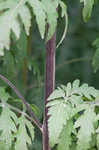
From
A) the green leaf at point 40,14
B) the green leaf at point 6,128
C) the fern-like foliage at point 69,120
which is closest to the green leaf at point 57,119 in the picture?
the fern-like foliage at point 69,120

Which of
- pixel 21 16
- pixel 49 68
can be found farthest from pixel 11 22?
pixel 49 68

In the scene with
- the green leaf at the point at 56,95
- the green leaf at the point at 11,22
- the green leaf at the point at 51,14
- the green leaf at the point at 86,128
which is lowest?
the green leaf at the point at 86,128

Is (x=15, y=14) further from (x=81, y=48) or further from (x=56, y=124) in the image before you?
(x=81, y=48)

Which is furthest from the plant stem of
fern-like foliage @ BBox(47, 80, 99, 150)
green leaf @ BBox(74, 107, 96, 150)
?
green leaf @ BBox(74, 107, 96, 150)

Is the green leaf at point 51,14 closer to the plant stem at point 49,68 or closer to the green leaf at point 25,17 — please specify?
the green leaf at point 25,17

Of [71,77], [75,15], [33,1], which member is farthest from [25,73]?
[33,1]

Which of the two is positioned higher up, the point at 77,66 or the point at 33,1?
the point at 77,66

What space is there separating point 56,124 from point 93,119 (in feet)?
0.31

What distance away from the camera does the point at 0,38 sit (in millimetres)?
821

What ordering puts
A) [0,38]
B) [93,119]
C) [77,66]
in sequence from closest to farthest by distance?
[0,38] → [93,119] → [77,66]

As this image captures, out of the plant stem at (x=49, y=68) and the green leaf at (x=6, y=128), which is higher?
the plant stem at (x=49, y=68)

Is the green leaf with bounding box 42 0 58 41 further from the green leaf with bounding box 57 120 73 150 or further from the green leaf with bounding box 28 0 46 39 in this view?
the green leaf with bounding box 57 120 73 150

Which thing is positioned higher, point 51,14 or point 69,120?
point 51,14

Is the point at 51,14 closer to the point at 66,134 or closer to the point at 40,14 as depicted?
the point at 40,14
